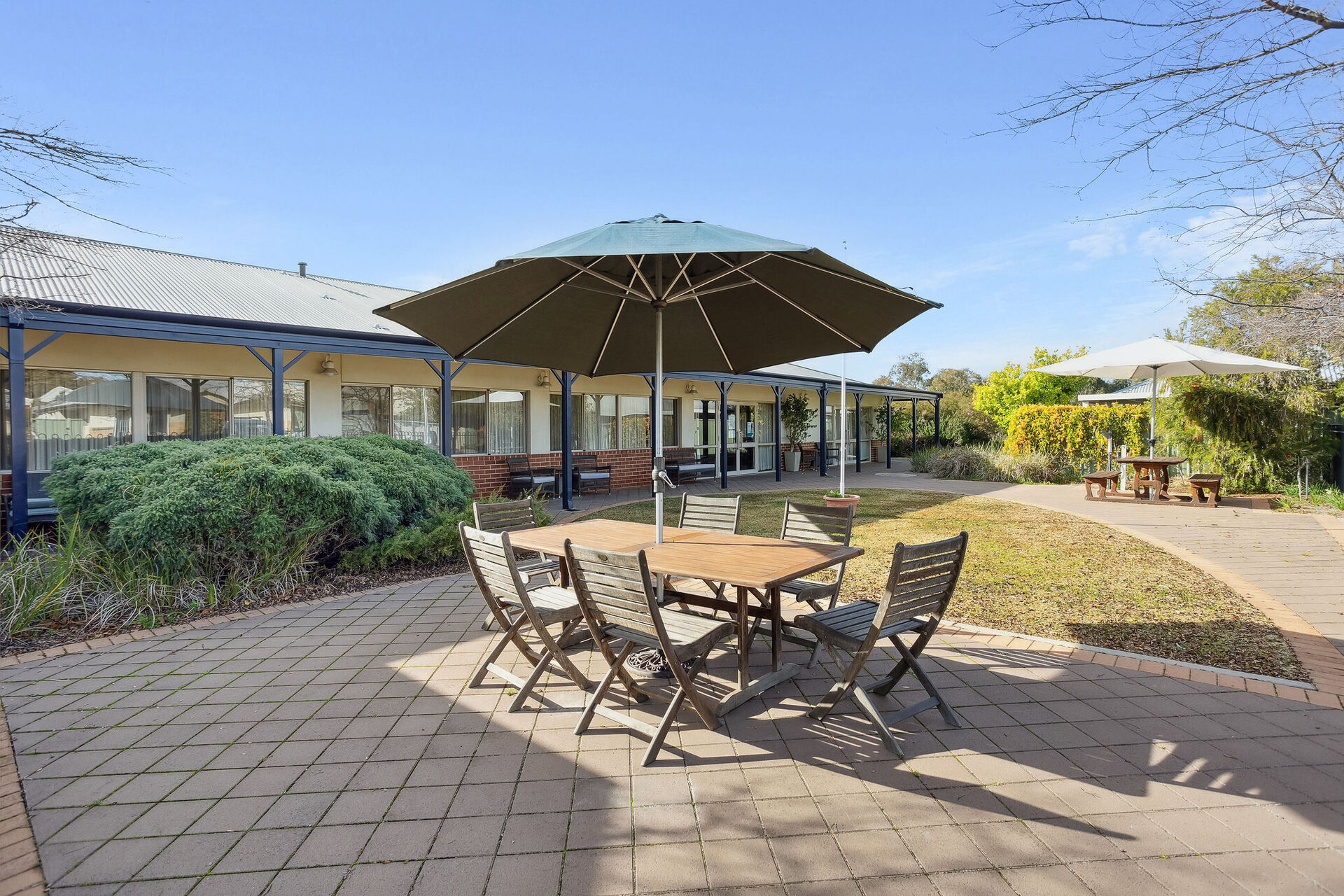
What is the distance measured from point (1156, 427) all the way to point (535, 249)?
15.5 meters

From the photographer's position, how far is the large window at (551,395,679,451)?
44.8 feet

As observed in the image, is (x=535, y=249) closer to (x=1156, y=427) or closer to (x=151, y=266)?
(x=151, y=266)

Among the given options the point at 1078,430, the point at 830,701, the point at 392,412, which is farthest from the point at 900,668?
the point at 1078,430

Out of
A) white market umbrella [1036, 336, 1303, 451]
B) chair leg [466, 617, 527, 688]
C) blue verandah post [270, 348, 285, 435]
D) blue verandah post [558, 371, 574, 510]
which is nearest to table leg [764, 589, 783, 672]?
chair leg [466, 617, 527, 688]

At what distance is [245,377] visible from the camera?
9.80 m

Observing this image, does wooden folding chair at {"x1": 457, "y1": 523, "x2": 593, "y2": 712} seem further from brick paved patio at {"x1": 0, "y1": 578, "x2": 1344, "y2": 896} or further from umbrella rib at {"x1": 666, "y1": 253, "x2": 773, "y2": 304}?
→ umbrella rib at {"x1": 666, "y1": 253, "x2": 773, "y2": 304}

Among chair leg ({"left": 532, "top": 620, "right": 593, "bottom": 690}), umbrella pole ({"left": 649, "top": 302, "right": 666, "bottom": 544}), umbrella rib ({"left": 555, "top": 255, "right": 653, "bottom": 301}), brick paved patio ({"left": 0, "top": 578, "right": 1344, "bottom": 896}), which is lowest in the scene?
brick paved patio ({"left": 0, "top": 578, "right": 1344, "bottom": 896})

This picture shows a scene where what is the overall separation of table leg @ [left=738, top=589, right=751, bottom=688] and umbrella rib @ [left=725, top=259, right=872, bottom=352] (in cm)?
172

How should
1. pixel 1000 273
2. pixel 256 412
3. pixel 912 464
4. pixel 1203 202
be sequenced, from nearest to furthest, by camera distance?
pixel 1203 202, pixel 256 412, pixel 1000 273, pixel 912 464

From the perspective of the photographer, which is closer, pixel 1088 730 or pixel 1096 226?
pixel 1088 730

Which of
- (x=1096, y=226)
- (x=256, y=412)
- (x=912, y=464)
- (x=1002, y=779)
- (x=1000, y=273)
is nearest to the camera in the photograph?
(x=1002, y=779)

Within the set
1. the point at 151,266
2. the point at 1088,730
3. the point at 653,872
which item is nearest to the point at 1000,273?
the point at 1088,730

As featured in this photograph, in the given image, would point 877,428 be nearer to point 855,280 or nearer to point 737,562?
point 855,280

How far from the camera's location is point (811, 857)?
2.08 m
